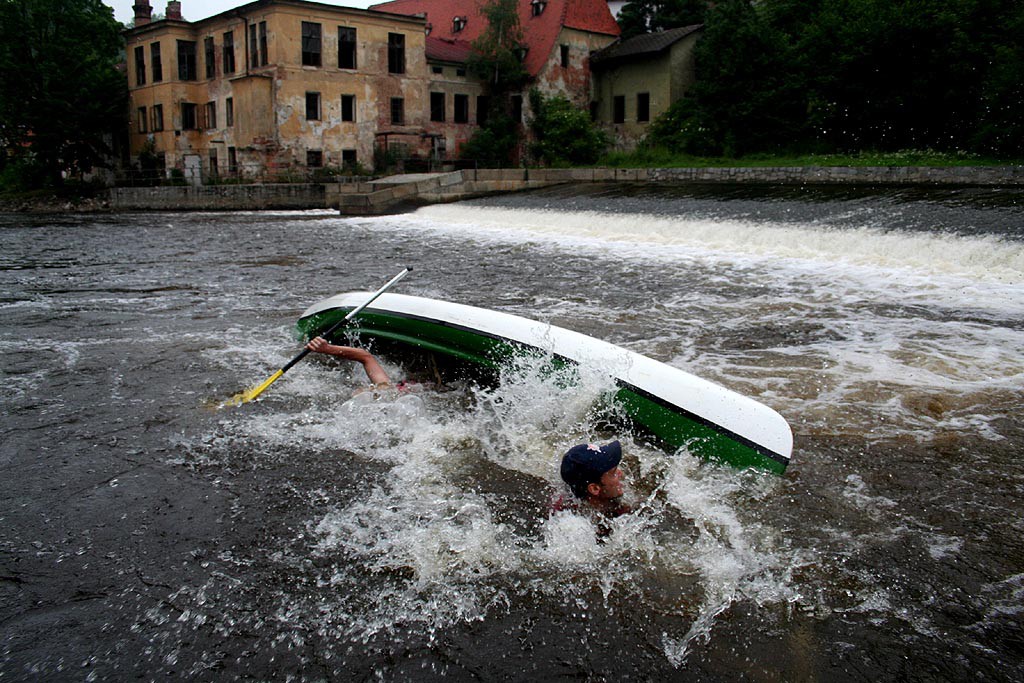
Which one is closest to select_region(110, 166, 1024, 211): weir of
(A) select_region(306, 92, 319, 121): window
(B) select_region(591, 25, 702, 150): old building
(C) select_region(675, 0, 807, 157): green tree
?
(C) select_region(675, 0, 807, 157): green tree

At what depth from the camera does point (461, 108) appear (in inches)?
1544

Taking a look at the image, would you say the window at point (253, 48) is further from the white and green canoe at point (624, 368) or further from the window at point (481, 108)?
the white and green canoe at point (624, 368)

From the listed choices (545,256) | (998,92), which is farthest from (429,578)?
(998,92)

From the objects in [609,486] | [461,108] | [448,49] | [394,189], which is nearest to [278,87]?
[461,108]

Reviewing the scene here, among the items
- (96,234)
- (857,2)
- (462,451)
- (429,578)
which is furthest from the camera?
(857,2)

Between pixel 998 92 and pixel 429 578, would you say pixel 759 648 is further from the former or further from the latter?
pixel 998 92

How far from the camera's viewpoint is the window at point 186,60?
37.0m

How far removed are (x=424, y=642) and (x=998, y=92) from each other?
2380 cm

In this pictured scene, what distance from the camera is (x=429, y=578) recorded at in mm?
3387

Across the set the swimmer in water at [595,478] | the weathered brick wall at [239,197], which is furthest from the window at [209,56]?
the swimmer in water at [595,478]

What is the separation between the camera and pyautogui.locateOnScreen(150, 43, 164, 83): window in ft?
124

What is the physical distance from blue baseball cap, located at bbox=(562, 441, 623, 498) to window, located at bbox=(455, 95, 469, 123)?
37.2 meters

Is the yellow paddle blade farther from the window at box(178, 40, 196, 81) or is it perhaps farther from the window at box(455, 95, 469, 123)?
the window at box(178, 40, 196, 81)

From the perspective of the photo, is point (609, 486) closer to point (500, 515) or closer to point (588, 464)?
point (588, 464)
